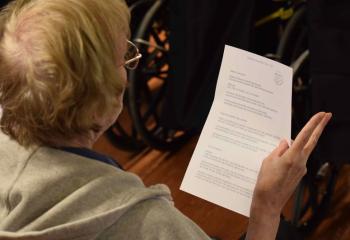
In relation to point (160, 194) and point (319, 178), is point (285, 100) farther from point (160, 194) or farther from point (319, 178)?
point (319, 178)

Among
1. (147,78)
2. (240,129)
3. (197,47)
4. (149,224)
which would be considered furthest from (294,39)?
(149,224)

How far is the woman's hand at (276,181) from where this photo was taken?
836 mm

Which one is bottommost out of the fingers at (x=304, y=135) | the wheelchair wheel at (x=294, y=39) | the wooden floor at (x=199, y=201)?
the wooden floor at (x=199, y=201)

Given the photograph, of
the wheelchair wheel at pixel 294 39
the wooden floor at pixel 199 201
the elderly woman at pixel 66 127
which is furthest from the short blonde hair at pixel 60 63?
the wooden floor at pixel 199 201

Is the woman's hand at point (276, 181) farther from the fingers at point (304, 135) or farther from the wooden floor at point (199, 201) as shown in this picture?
the wooden floor at point (199, 201)

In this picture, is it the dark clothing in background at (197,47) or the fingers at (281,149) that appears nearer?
the fingers at (281,149)

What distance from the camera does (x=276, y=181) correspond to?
836 millimetres

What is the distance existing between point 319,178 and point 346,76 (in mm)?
504

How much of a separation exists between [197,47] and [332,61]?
0.39 metres

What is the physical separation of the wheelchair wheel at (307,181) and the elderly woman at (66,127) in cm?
83

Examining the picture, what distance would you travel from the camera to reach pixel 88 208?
0.63 meters

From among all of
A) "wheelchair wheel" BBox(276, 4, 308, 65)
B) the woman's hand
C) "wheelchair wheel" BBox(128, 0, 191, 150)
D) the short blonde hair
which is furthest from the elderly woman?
"wheelchair wheel" BBox(128, 0, 191, 150)

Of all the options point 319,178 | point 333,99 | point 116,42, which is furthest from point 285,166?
point 319,178

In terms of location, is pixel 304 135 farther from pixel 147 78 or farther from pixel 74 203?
pixel 147 78
